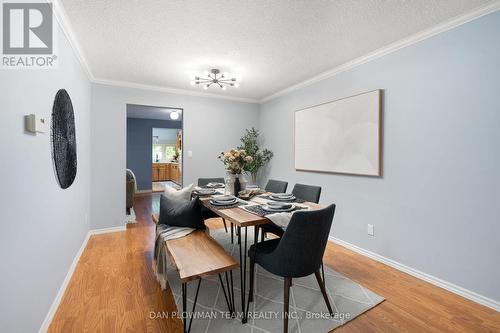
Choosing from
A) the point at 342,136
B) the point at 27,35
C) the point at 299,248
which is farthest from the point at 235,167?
the point at 27,35

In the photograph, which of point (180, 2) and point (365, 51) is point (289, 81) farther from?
point (180, 2)

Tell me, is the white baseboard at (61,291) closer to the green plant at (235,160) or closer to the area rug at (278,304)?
the area rug at (278,304)

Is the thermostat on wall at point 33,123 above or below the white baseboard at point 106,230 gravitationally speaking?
above

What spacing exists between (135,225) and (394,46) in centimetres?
459

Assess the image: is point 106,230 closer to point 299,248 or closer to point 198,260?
point 198,260

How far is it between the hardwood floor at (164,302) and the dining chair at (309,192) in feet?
2.60

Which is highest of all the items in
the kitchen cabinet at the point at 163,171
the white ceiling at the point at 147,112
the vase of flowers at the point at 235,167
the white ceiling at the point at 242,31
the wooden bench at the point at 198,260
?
the white ceiling at the point at 147,112

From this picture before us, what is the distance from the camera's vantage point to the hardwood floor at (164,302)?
1.67 m

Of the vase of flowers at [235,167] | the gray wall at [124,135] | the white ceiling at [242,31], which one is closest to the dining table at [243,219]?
the vase of flowers at [235,167]

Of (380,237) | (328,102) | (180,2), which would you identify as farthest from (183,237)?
(328,102)

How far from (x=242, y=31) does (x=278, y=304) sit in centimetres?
252

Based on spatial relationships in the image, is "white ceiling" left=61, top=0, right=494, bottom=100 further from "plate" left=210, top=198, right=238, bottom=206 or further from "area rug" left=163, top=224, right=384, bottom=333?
"area rug" left=163, top=224, right=384, bottom=333

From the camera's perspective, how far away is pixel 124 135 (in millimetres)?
3908

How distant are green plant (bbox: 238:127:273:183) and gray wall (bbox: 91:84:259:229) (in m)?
0.18
